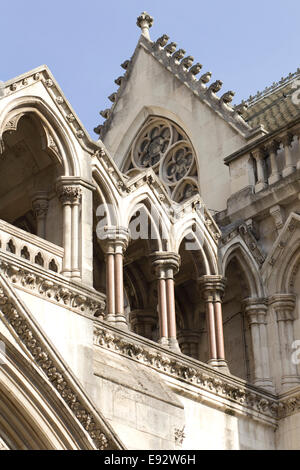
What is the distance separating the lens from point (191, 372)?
20.2 meters

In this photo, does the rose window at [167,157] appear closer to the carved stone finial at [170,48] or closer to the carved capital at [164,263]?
the carved stone finial at [170,48]

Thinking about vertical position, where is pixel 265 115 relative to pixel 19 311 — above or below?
above

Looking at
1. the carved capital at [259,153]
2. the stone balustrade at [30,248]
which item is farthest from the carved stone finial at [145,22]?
the stone balustrade at [30,248]

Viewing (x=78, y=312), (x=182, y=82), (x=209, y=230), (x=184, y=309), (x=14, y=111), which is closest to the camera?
(x=78, y=312)

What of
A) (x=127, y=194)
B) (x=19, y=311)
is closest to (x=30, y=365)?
(x=19, y=311)

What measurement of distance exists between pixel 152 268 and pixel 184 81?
7142mm

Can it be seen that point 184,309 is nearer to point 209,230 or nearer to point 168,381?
point 209,230

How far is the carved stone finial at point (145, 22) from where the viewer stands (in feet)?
95.3

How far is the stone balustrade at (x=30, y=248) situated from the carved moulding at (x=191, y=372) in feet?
4.14

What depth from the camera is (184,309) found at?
2434cm

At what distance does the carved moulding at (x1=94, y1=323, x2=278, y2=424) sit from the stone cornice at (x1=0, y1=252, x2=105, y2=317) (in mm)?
1020

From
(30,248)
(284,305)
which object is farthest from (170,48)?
(30,248)

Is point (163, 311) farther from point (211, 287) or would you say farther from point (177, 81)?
point (177, 81)
